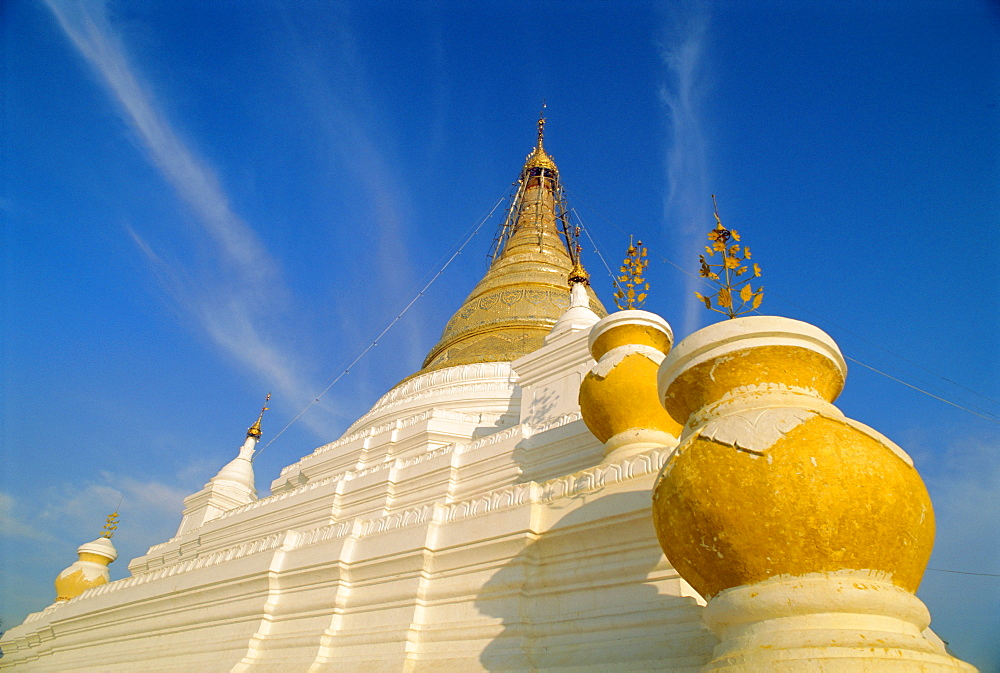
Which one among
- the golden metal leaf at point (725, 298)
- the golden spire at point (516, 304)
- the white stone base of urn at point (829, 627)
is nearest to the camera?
the white stone base of urn at point (829, 627)

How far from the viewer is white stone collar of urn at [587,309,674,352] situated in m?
8.72

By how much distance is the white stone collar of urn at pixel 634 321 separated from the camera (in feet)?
28.6

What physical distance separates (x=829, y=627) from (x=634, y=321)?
5808 millimetres

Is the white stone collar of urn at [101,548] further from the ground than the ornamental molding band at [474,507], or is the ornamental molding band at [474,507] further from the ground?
the white stone collar of urn at [101,548]

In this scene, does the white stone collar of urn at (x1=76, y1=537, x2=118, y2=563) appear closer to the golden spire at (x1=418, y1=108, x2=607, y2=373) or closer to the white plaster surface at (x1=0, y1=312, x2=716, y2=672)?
the white plaster surface at (x1=0, y1=312, x2=716, y2=672)

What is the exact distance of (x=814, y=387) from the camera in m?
4.13

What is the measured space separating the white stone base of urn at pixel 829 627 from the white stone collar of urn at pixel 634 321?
553 centimetres

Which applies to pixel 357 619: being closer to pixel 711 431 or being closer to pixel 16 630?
pixel 711 431

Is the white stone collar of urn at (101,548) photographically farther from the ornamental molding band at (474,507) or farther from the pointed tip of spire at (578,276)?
the pointed tip of spire at (578,276)

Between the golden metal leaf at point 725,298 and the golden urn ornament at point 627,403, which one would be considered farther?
the golden urn ornament at point 627,403

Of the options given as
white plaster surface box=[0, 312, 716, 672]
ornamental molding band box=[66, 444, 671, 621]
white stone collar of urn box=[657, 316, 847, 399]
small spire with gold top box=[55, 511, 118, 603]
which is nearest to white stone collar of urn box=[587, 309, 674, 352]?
white plaster surface box=[0, 312, 716, 672]

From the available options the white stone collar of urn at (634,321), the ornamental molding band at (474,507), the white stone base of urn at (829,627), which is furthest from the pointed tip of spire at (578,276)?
the white stone base of urn at (829,627)

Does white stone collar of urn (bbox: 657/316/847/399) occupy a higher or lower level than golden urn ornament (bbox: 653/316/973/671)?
higher

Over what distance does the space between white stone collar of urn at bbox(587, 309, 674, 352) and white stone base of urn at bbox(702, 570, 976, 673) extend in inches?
218
